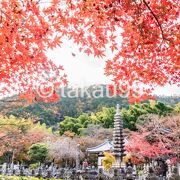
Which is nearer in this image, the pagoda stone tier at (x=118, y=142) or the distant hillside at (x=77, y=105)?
the pagoda stone tier at (x=118, y=142)

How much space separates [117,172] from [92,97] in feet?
182

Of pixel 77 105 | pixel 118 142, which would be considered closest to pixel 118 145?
pixel 118 142

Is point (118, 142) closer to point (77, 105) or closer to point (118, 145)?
point (118, 145)

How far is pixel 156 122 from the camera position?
83.3ft

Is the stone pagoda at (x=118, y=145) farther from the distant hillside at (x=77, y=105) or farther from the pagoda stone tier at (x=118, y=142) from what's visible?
the distant hillside at (x=77, y=105)

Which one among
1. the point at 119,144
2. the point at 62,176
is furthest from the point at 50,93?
the point at 119,144

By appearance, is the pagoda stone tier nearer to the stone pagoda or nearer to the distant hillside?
the stone pagoda

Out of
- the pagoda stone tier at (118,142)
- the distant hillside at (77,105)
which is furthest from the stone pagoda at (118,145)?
the distant hillside at (77,105)

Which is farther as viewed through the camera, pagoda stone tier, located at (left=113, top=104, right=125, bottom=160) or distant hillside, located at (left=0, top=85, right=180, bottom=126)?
distant hillside, located at (left=0, top=85, right=180, bottom=126)

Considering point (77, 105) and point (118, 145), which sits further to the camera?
point (77, 105)

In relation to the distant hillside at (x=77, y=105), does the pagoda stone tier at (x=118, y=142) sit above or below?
below

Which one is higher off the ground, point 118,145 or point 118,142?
point 118,142

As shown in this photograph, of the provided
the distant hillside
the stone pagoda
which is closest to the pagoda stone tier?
the stone pagoda

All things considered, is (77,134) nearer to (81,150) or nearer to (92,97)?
(81,150)
